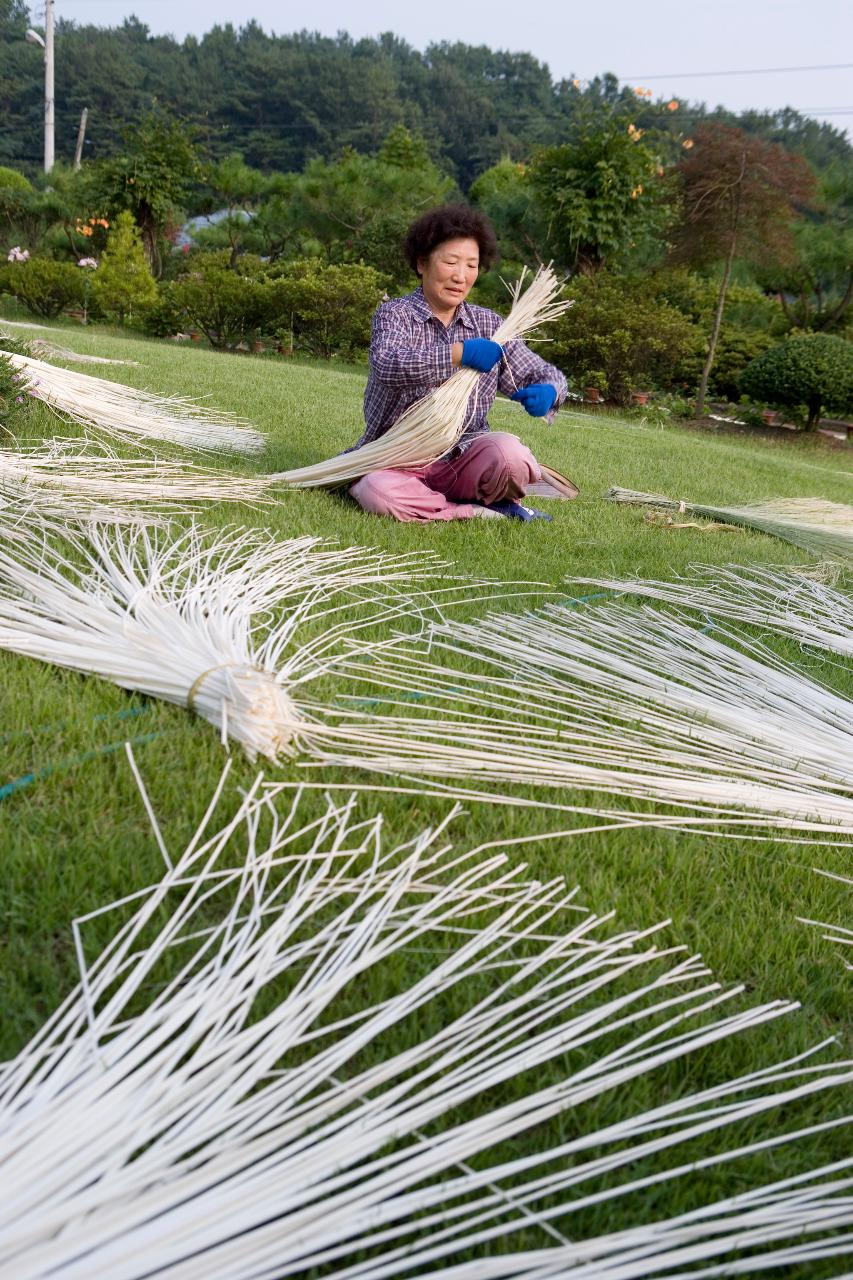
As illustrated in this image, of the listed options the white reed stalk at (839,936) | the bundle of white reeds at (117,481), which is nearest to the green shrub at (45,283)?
the bundle of white reeds at (117,481)

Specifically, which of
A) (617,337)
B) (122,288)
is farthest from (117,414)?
(122,288)

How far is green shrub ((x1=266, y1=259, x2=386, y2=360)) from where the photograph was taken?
1059 cm

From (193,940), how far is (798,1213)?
24.3 inches

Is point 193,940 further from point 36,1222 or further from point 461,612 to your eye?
point 461,612

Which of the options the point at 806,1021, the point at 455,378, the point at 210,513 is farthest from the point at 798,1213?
the point at 455,378

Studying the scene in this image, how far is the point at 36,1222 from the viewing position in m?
0.68

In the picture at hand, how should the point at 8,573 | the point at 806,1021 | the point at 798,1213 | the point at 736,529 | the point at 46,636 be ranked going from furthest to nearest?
the point at 736,529 < the point at 8,573 < the point at 46,636 < the point at 806,1021 < the point at 798,1213

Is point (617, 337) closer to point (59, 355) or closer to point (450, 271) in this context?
point (59, 355)

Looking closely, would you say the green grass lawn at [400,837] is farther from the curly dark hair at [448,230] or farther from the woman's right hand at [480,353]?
the curly dark hair at [448,230]

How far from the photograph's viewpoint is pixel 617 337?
9562 millimetres

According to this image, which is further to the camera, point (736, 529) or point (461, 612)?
point (736, 529)

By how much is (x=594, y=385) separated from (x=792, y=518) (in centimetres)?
653

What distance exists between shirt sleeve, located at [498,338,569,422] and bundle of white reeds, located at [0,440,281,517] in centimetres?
77

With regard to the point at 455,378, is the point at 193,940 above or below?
below
